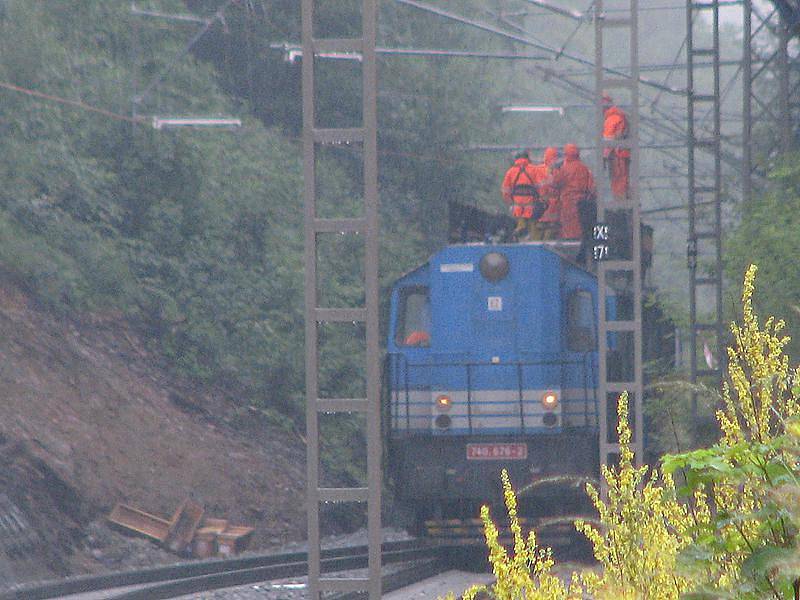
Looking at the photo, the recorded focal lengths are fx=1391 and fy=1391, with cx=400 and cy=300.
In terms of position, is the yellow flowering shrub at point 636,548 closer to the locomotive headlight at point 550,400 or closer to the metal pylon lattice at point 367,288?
the metal pylon lattice at point 367,288

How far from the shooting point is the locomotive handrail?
1439 cm

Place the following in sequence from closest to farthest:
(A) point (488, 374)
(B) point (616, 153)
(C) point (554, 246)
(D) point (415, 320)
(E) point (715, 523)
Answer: (E) point (715, 523), (A) point (488, 374), (D) point (415, 320), (C) point (554, 246), (B) point (616, 153)

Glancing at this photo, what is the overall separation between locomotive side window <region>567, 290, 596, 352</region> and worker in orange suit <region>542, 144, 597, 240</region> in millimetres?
1427

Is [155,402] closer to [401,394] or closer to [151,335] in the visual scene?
[151,335]

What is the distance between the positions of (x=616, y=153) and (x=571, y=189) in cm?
85

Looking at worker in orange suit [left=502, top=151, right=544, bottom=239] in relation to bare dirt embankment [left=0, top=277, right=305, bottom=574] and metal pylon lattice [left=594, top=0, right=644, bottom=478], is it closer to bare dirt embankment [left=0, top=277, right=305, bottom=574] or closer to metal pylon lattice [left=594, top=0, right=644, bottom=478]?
metal pylon lattice [left=594, top=0, right=644, bottom=478]

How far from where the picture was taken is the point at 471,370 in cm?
1482

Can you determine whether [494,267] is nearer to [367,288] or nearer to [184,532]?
[184,532]

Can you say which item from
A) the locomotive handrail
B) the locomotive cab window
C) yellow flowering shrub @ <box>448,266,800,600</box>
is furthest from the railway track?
yellow flowering shrub @ <box>448,266,800,600</box>

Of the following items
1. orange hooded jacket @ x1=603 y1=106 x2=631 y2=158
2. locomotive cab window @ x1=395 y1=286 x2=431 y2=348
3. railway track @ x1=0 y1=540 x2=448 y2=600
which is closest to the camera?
railway track @ x1=0 y1=540 x2=448 y2=600

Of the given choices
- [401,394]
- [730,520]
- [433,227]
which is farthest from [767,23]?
[730,520]

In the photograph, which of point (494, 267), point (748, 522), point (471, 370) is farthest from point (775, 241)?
point (748, 522)

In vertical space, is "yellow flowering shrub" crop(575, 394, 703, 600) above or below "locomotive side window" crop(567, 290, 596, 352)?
below

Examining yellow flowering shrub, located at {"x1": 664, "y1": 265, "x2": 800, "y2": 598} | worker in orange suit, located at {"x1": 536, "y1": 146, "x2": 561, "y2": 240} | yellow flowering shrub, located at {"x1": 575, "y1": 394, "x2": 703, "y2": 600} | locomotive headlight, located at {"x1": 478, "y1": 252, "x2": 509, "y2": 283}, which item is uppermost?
worker in orange suit, located at {"x1": 536, "y1": 146, "x2": 561, "y2": 240}
